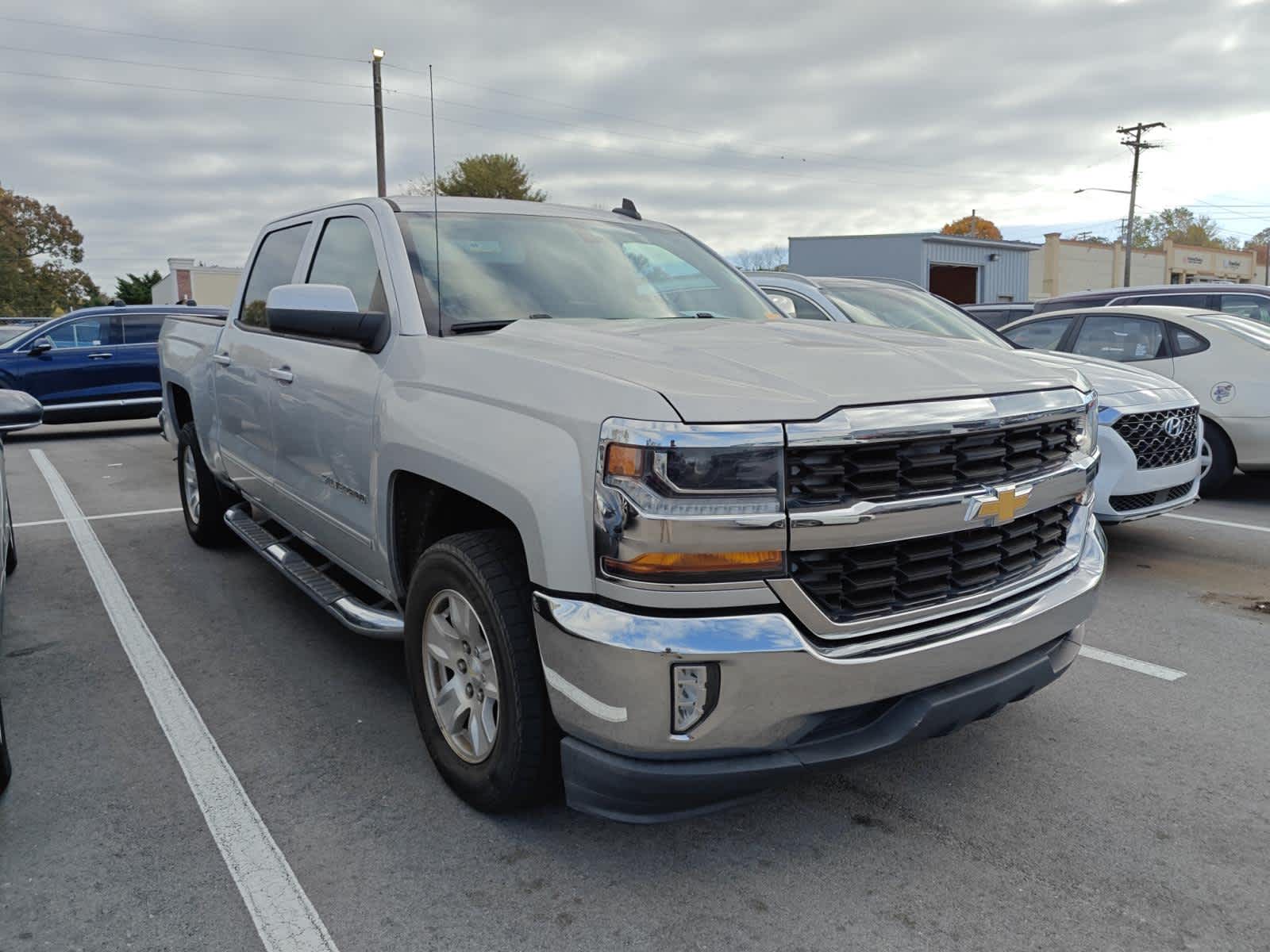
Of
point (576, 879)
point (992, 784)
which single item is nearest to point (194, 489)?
point (576, 879)

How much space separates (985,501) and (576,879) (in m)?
1.45

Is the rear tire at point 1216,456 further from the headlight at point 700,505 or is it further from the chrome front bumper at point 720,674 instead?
the headlight at point 700,505

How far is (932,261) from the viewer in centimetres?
3716

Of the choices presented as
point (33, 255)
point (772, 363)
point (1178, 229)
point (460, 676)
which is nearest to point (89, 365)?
point (460, 676)

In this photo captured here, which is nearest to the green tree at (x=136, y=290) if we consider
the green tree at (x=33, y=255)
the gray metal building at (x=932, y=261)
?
the green tree at (x=33, y=255)

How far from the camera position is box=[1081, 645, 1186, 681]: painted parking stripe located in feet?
12.9

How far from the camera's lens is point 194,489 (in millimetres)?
6172

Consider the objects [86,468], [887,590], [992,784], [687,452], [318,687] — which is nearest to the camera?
[687,452]

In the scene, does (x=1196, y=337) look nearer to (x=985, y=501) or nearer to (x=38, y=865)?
(x=985, y=501)

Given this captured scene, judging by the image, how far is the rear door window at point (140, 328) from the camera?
13.4 m

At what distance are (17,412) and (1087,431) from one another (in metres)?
4.01

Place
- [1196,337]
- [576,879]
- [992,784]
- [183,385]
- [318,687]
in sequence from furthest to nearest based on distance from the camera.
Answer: [1196,337] < [183,385] < [318,687] < [992,784] < [576,879]

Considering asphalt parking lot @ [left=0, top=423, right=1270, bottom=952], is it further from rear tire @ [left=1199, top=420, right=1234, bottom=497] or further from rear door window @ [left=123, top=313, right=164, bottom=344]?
rear door window @ [left=123, top=313, right=164, bottom=344]

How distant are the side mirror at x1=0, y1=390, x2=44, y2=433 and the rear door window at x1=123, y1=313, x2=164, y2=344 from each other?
405 inches
